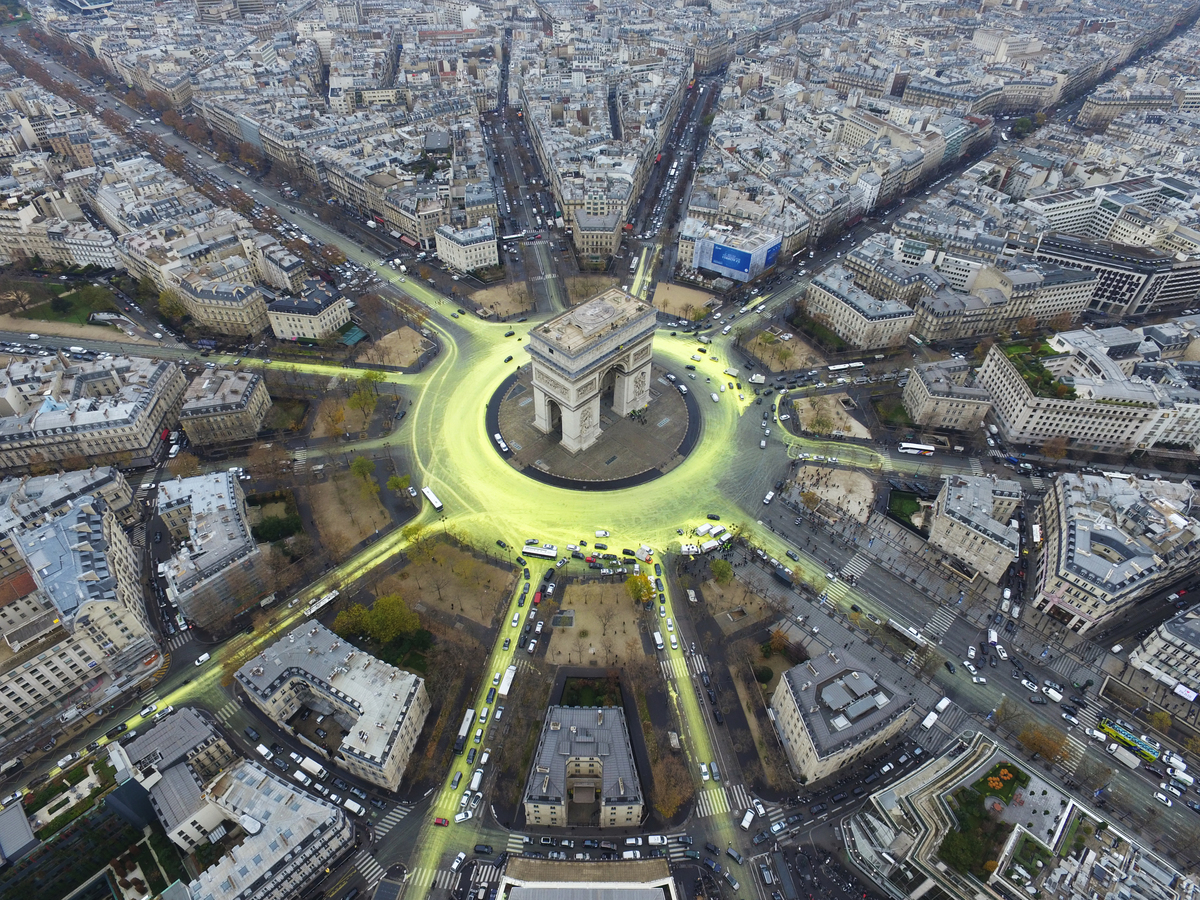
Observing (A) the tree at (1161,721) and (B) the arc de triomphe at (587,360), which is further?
(B) the arc de triomphe at (587,360)

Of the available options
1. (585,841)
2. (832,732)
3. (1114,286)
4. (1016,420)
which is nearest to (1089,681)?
(832,732)

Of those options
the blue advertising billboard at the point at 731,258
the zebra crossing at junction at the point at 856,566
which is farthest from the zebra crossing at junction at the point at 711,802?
the blue advertising billboard at the point at 731,258

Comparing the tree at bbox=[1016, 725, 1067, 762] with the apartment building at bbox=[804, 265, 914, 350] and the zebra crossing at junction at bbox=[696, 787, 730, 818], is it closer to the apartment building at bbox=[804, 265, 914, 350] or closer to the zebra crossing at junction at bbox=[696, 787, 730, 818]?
the zebra crossing at junction at bbox=[696, 787, 730, 818]

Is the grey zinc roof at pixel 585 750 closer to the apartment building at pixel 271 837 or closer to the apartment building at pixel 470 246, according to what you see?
the apartment building at pixel 271 837

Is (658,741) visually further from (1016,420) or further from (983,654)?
(1016,420)

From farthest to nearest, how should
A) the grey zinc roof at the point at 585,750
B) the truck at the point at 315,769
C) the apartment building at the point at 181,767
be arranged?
the truck at the point at 315,769 < the grey zinc roof at the point at 585,750 < the apartment building at the point at 181,767

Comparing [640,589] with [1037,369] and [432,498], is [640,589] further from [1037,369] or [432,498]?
[1037,369]

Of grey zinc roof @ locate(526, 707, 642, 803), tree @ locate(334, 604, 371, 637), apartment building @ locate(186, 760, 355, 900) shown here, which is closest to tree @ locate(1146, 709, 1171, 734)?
grey zinc roof @ locate(526, 707, 642, 803)
